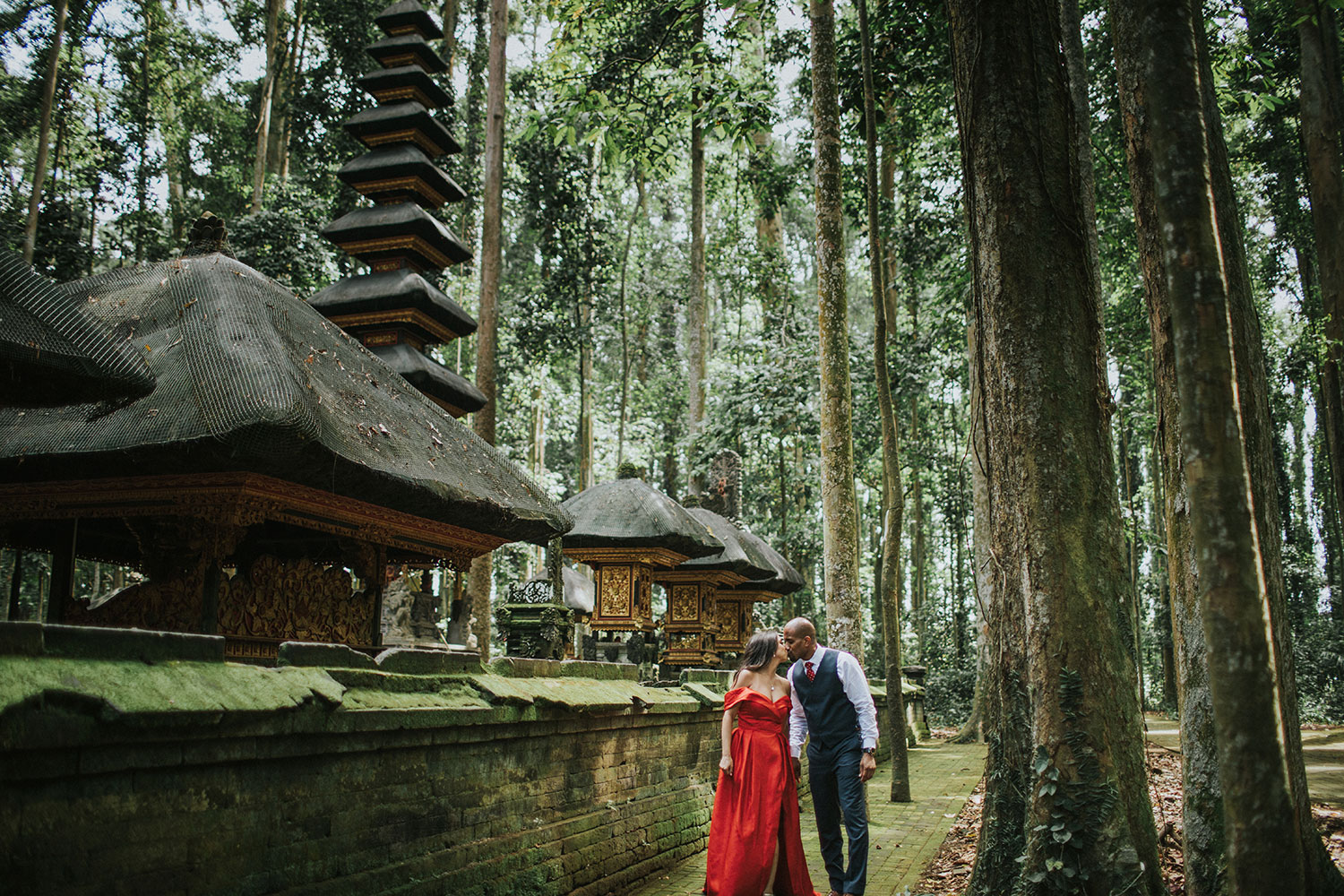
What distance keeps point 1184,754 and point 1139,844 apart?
0.68m

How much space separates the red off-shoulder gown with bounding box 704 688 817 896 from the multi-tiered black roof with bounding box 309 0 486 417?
8.40 metres

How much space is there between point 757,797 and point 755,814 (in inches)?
3.6

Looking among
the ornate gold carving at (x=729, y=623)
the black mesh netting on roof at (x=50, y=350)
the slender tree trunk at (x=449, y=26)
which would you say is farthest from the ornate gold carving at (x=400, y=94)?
the black mesh netting on roof at (x=50, y=350)

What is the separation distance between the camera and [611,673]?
7.35 meters

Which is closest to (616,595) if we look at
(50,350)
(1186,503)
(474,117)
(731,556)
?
(731,556)

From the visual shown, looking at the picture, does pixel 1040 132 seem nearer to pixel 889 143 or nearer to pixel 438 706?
pixel 438 706

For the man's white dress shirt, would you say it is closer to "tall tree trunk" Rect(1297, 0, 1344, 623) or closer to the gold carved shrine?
the gold carved shrine

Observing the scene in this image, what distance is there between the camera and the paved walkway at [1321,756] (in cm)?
842

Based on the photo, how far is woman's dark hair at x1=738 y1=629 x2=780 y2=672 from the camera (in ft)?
19.4

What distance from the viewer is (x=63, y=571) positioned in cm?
742

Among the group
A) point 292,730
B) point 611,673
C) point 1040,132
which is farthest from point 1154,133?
point 611,673

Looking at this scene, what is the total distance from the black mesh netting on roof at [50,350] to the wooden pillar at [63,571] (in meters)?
3.35

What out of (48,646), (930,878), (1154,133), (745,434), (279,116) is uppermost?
(279,116)

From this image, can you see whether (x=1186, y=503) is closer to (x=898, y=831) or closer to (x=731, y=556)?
(x=898, y=831)
